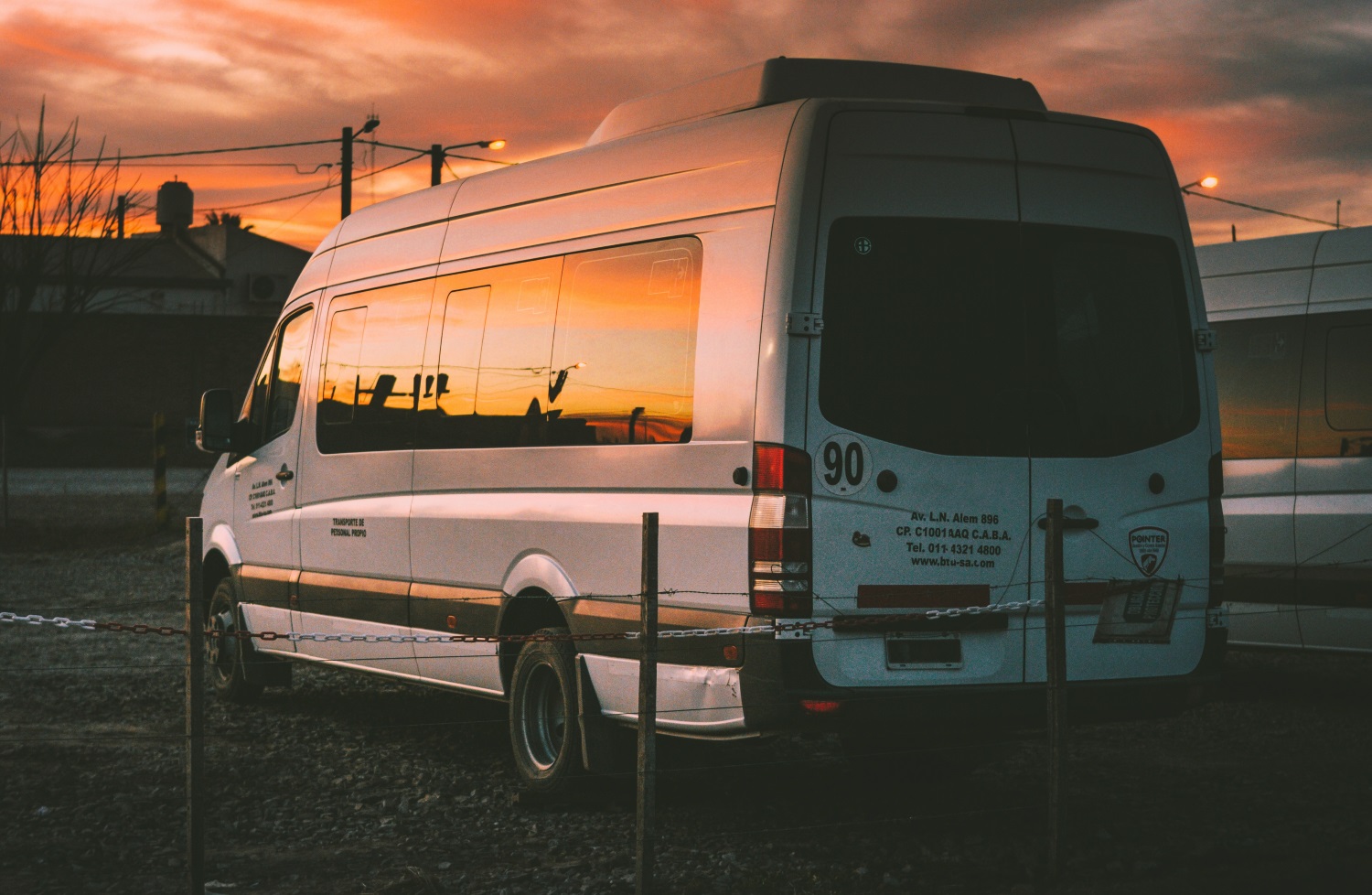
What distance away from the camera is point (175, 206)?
65.8m

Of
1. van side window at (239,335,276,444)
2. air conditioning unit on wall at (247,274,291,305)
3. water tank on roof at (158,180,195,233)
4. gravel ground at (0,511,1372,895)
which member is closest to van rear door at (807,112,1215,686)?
gravel ground at (0,511,1372,895)

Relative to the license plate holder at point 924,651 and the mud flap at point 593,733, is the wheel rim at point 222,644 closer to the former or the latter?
the mud flap at point 593,733

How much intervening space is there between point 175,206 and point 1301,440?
62.0 m

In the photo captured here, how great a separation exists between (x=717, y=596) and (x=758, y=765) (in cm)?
220

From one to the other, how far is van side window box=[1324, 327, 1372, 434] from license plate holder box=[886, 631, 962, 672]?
174 inches

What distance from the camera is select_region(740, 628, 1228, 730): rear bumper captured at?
5.78 meters

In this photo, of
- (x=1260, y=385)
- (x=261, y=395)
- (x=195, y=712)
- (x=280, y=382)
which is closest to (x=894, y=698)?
(x=195, y=712)

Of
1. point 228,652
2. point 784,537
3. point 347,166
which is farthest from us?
point 347,166

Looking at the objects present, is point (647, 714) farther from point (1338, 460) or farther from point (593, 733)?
point (1338, 460)

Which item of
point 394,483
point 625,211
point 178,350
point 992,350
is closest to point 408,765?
point 394,483

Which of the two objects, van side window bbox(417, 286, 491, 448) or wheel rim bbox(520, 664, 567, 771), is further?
van side window bbox(417, 286, 491, 448)

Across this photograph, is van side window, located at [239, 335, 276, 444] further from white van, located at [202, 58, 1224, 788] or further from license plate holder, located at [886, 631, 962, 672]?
license plate holder, located at [886, 631, 962, 672]

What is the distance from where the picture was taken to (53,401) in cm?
5128

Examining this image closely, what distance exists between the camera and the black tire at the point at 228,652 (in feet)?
32.9
